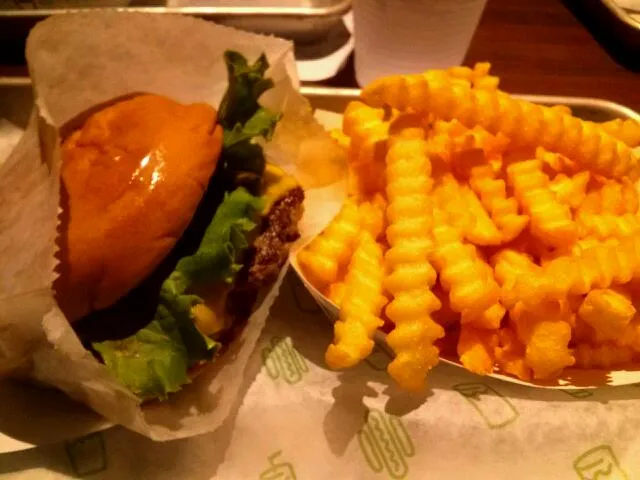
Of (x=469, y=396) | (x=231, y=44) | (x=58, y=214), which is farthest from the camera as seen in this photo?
(x=231, y=44)

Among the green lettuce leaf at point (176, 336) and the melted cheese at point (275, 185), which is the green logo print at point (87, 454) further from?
the melted cheese at point (275, 185)

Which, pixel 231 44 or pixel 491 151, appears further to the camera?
pixel 231 44

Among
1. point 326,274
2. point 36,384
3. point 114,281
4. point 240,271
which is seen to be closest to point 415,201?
point 326,274

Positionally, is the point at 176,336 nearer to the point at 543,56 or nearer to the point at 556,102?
the point at 556,102

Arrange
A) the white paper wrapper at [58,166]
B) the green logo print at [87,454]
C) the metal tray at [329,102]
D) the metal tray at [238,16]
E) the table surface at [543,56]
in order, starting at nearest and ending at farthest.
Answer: the white paper wrapper at [58,166], the green logo print at [87,454], the metal tray at [329,102], the metal tray at [238,16], the table surface at [543,56]

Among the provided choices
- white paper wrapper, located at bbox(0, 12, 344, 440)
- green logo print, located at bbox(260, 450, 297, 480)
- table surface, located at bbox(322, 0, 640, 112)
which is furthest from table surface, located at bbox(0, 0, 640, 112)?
green logo print, located at bbox(260, 450, 297, 480)

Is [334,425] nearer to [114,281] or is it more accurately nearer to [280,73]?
[114,281]

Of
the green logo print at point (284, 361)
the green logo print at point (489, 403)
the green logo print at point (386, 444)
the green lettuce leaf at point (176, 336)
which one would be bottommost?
the green logo print at point (386, 444)

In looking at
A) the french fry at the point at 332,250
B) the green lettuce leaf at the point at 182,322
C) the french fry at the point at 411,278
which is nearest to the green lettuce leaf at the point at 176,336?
the green lettuce leaf at the point at 182,322
